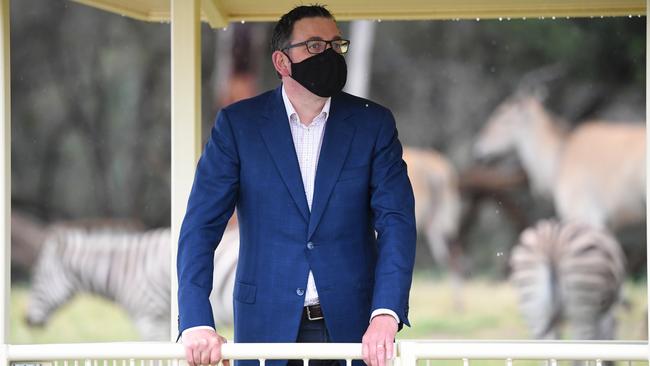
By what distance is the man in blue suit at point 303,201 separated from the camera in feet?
9.64

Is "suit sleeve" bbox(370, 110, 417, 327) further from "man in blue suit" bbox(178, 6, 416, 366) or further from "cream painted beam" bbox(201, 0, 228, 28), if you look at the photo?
"cream painted beam" bbox(201, 0, 228, 28)

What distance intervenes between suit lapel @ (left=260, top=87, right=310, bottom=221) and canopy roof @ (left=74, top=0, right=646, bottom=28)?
1.73 metres

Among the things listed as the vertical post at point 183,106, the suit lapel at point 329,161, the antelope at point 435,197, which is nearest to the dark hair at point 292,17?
the suit lapel at point 329,161

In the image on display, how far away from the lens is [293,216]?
298 cm


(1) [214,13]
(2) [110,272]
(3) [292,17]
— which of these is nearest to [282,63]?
(3) [292,17]

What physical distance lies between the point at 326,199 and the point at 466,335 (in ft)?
22.0

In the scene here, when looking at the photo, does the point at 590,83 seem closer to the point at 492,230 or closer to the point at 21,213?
the point at 492,230

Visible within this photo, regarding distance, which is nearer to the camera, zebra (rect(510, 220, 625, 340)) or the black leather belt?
the black leather belt

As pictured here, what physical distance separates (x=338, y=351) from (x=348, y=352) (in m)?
0.02

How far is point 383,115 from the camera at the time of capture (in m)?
3.09

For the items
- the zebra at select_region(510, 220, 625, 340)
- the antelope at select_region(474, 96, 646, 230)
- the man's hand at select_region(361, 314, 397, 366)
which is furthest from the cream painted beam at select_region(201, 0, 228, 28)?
the zebra at select_region(510, 220, 625, 340)

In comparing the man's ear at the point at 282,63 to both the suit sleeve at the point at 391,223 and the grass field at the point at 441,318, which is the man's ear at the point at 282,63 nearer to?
the suit sleeve at the point at 391,223

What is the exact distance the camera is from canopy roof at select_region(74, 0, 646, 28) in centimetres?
468

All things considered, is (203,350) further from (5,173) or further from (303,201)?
(5,173)
